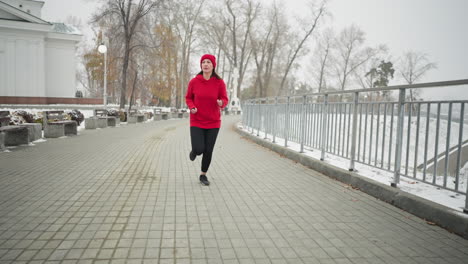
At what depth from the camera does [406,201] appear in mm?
4500

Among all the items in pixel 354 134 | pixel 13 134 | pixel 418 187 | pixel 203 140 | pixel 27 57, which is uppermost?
pixel 27 57

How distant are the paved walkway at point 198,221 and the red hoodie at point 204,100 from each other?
1.05 m

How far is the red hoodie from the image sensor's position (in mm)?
5566

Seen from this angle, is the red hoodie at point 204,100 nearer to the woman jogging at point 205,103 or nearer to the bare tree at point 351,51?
the woman jogging at point 205,103

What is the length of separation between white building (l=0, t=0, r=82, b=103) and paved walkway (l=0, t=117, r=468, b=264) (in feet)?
99.9

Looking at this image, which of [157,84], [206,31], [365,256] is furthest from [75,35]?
[365,256]

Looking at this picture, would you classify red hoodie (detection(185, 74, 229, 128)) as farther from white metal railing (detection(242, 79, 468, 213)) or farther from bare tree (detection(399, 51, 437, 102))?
bare tree (detection(399, 51, 437, 102))

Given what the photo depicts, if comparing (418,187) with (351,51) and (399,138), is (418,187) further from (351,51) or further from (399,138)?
(351,51)

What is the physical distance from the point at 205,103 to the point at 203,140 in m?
0.60

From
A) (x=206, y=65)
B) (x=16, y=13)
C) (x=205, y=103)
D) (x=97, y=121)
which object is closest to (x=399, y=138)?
(x=205, y=103)

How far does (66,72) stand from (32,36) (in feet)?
15.2

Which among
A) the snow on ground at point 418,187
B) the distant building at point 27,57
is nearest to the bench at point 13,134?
the snow on ground at point 418,187

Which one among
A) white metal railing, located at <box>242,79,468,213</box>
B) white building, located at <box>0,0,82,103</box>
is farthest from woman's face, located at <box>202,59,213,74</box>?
white building, located at <box>0,0,82,103</box>

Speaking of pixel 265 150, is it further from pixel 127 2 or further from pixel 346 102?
pixel 127 2
